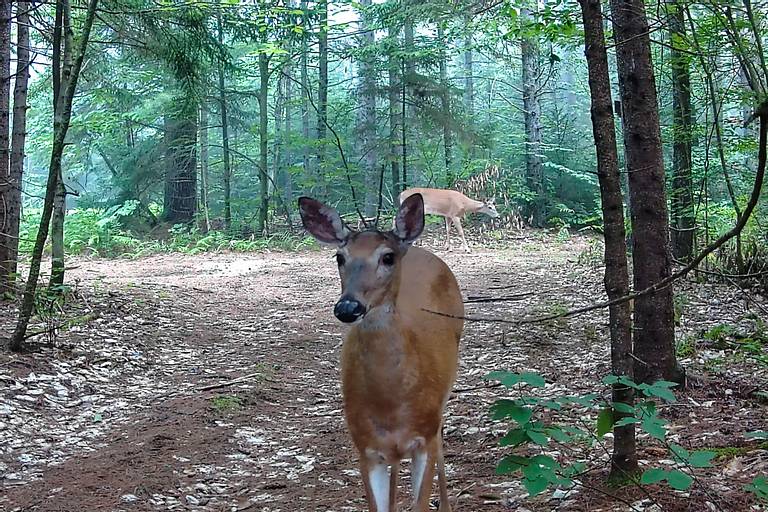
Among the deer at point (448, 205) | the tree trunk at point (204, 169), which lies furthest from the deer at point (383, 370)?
the tree trunk at point (204, 169)

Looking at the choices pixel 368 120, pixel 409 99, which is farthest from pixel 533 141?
pixel 368 120

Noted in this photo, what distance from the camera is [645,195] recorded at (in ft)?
17.4

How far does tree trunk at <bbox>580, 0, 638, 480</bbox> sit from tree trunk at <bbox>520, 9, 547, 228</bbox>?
17.8 meters

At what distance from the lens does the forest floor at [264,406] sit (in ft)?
14.8

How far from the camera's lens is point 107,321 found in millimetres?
8719

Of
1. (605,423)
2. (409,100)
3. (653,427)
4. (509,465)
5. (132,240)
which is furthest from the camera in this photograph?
(409,100)

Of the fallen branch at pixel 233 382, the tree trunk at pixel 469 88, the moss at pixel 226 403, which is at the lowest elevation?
the moss at pixel 226 403

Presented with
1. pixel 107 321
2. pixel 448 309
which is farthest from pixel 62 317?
pixel 448 309

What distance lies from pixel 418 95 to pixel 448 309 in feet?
50.7

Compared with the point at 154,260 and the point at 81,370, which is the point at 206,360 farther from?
the point at 154,260

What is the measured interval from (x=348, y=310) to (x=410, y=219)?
82 centimetres

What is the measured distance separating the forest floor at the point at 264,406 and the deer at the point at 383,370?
26.0 inches

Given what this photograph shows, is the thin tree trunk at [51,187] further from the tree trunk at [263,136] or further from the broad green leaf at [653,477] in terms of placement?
the tree trunk at [263,136]

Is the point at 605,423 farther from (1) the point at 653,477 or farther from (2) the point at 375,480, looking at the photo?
(2) the point at 375,480
